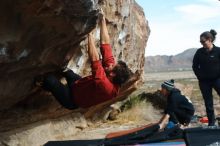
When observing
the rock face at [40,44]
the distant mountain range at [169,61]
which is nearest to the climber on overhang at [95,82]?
the rock face at [40,44]

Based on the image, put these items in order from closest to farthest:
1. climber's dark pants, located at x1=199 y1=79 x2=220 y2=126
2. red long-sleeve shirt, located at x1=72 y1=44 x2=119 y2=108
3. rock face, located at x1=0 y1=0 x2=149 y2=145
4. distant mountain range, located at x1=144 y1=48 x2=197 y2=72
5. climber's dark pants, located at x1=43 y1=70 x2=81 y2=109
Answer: rock face, located at x1=0 y1=0 x2=149 y2=145 < red long-sleeve shirt, located at x1=72 y1=44 x2=119 y2=108 < climber's dark pants, located at x1=43 y1=70 x2=81 y2=109 < climber's dark pants, located at x1=199 y1=79 x2=220 y2=126 < distant mountain range, located at x1=144 y1=48 x2=197 y2=72

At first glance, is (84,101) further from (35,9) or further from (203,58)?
(203,58)

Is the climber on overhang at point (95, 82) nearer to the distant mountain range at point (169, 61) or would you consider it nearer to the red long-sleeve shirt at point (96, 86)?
the red long-sleeve shirt at point (96, 86)

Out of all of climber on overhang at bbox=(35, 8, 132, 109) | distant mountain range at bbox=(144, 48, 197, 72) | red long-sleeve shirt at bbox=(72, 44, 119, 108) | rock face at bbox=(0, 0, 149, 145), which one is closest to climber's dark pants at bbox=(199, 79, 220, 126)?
rock face at bbox=(0, 0, 149, 145)

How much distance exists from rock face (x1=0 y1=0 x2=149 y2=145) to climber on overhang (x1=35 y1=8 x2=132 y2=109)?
26 centimetres

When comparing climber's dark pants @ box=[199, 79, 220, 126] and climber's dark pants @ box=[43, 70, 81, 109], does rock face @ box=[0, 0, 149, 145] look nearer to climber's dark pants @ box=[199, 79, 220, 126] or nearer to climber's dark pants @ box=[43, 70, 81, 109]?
climber's dark pants @ box=[43, 70, 81, 109]

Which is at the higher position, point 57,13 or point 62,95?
point 57,13

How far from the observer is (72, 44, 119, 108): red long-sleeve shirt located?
6418mm

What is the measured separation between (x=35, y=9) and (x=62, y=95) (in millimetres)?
1550

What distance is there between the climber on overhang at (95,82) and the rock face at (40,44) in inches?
10.2

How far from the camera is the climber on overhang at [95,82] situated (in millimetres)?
6453

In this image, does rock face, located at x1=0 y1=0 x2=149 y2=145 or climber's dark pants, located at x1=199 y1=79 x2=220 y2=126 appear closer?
rock face, located at x1=0 y1=0 x2=149 y2=145

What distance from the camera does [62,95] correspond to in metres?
6.89

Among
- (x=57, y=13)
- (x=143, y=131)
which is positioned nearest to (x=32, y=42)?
(x=57, y=13)
